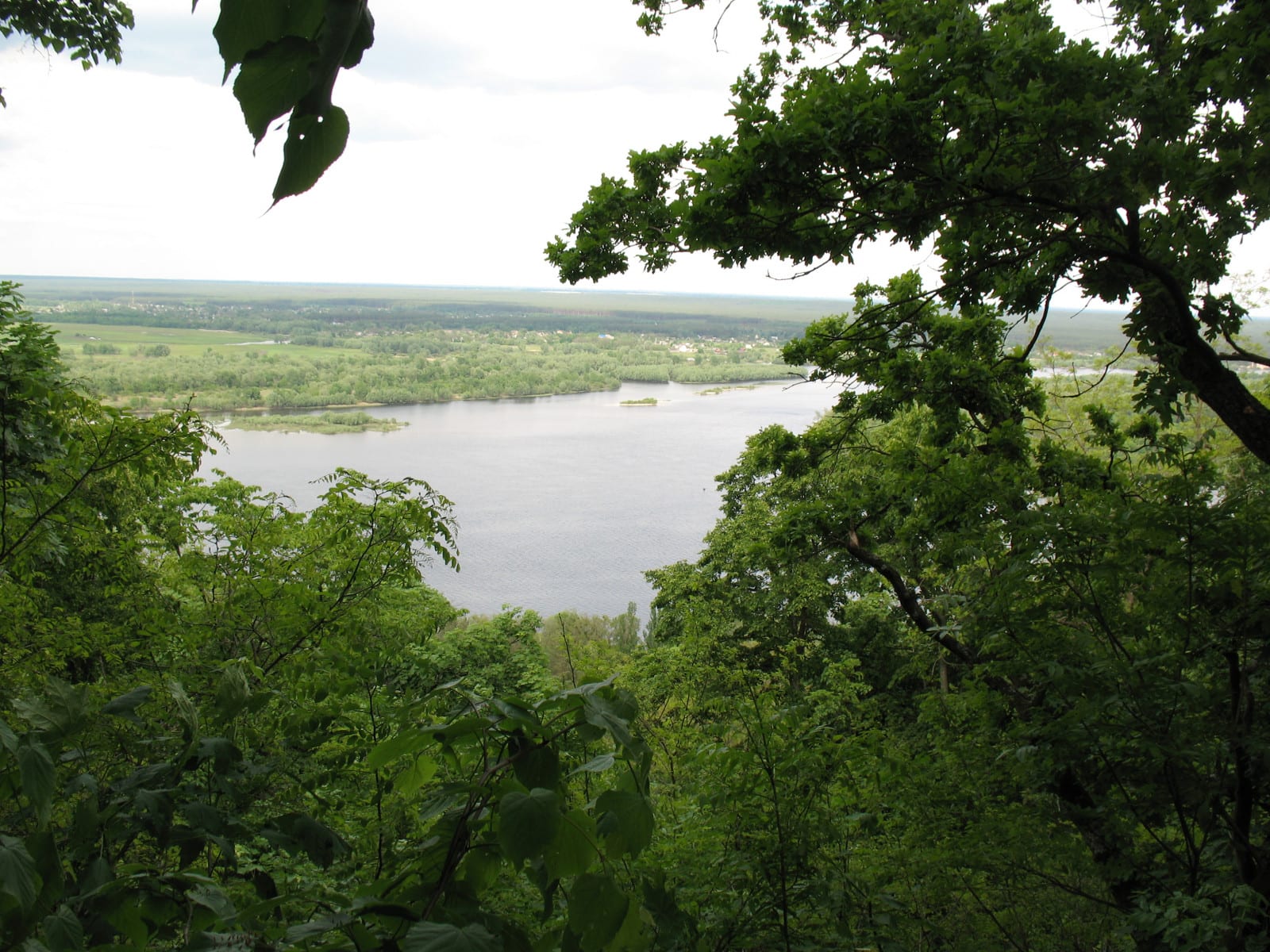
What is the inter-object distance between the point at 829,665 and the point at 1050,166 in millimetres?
3546

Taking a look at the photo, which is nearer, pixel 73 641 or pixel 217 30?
pixel 217 30

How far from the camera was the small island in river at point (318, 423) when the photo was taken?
25.6m

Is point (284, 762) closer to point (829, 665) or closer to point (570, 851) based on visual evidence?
point (570, 851)

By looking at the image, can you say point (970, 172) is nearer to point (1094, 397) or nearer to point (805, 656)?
point (805, 656)

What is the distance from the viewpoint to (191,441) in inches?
122

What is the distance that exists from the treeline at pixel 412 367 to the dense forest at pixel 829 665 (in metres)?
15.5

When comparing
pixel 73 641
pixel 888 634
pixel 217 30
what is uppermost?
pixel 217 30

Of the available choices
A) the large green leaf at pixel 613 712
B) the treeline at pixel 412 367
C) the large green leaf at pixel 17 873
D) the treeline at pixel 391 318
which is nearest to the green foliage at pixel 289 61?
the large green leaf at pixel 613 712

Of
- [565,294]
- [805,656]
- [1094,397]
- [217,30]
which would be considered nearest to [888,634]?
[805,656]

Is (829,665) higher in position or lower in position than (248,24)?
lower

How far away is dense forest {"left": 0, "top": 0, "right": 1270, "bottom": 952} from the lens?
800mm

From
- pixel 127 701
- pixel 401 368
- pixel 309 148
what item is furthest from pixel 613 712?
pixel 401 368

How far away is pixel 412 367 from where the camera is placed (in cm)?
3891

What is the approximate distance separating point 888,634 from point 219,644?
12.5m
